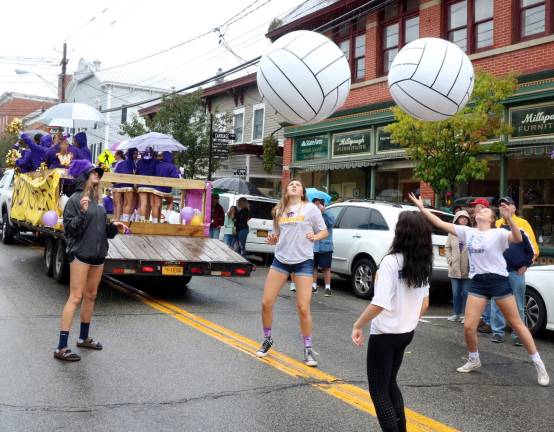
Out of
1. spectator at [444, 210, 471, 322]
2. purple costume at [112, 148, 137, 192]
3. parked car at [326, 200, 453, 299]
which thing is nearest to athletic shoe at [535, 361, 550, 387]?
spectator at [444, 210, 471, 322]

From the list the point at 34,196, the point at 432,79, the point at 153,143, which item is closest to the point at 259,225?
the point at 153,143

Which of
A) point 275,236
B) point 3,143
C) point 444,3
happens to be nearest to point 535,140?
point 444,3

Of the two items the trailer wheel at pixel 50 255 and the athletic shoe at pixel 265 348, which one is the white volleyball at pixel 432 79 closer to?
the athletic shoe at pixel 265 348

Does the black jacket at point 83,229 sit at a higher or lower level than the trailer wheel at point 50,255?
higher

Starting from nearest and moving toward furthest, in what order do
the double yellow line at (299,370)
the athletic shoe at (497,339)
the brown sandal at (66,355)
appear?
the double yellow line at (299,370), the brown sandal at (66,355), the athletic shoe at (497,339)

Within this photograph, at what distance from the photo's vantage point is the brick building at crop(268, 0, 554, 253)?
14797 millimetres

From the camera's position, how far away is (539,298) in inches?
342

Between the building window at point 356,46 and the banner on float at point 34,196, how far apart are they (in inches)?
441

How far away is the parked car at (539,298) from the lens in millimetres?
8469

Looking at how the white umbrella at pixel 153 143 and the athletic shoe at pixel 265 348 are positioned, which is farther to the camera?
the white umbrella at pixel 153 143

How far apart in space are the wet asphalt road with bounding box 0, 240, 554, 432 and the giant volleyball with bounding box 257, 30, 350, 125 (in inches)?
109

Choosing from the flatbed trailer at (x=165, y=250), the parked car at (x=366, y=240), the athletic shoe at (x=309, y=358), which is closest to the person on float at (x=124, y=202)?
the flatbed trailer at (x=165, y=250)

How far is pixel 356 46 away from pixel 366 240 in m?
11.2

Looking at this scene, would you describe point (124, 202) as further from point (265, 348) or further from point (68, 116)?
point (265, 348)
